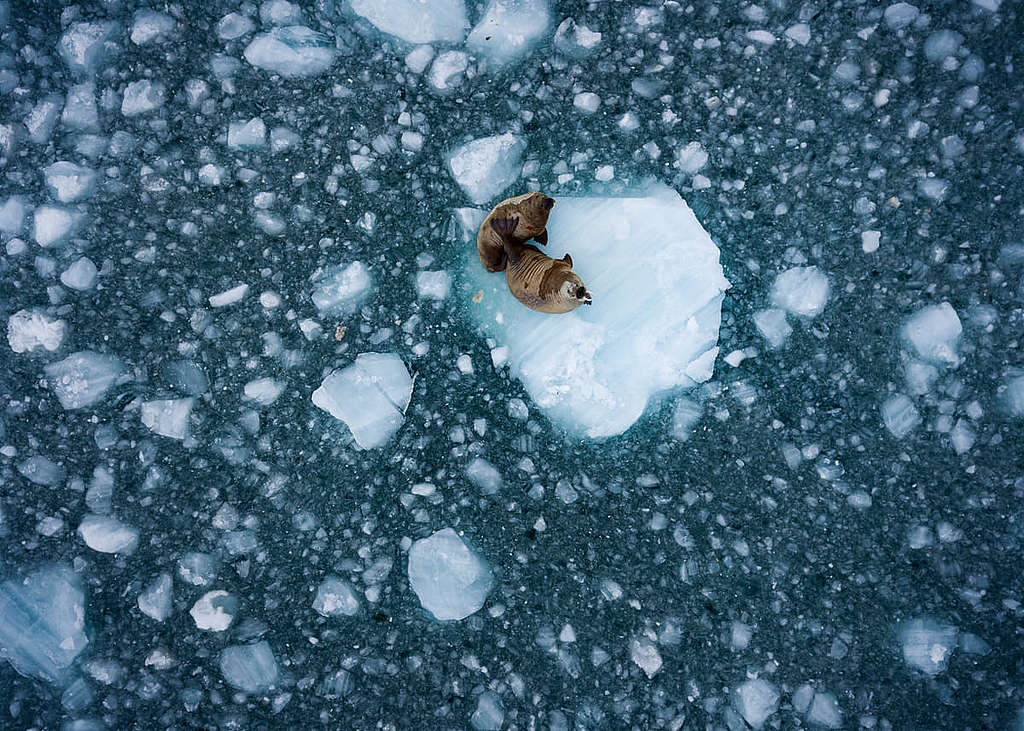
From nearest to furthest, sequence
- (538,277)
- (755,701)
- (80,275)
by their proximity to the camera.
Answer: (538,277), (755,701), (80,275)

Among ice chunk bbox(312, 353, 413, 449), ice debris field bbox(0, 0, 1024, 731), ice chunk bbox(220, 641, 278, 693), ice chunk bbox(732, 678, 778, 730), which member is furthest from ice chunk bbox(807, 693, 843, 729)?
ice chunk bbox(220, 641, 278, 693)

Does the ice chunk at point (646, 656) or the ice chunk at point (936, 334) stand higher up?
the ice chunk at point (936, 334)

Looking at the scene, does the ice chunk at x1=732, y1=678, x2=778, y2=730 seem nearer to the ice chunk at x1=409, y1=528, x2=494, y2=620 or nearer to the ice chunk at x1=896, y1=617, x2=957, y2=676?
the ice chunk at x1=896, y1=617, x2=957, y2=676

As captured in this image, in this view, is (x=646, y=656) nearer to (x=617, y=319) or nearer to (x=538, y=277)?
(x=617, y=319)

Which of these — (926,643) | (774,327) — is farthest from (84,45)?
(926,643)

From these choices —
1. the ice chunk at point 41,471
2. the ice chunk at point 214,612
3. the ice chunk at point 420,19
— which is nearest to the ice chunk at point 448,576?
the ice chunk at point 214,612

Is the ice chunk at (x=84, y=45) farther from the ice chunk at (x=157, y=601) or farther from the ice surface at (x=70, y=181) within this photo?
the ice chunk at (x=157, y=601)
